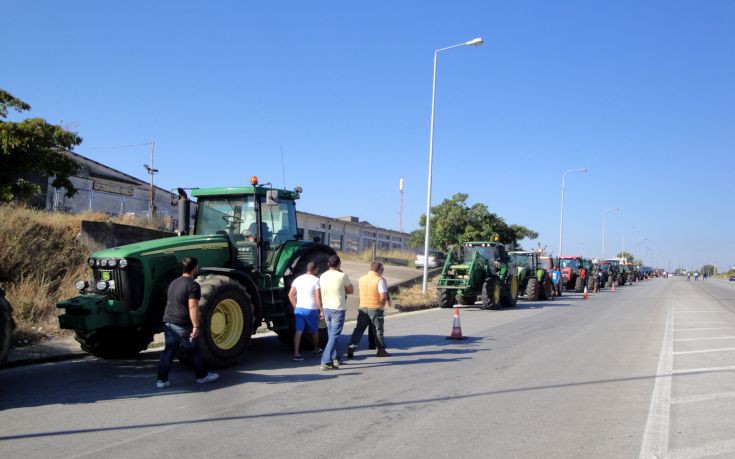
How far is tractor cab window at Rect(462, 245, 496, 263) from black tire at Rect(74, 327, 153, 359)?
13.6m

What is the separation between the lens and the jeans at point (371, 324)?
9.38 m

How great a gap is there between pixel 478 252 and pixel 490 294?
5.99 feet

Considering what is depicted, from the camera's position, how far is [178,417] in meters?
→ 5.78

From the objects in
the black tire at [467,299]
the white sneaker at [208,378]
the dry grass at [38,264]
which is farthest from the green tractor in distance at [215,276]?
the black tire at [467,299]

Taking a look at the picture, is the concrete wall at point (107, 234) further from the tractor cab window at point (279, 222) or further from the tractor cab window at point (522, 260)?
the tractor cab window at point (522, 260)

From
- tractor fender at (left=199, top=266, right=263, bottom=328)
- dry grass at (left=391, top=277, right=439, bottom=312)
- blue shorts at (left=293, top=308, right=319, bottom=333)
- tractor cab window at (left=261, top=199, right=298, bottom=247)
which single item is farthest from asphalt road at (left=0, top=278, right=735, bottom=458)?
dry grass at (left=391, top=277, right=439, bottom=312)

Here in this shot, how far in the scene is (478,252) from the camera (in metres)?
20.3

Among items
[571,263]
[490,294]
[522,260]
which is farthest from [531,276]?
[571,263]

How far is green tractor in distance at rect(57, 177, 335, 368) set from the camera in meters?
7.62

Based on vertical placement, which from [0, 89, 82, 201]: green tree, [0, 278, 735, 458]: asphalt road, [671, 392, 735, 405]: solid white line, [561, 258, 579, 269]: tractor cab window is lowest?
[0, 278, 735, 458]: asphalt road

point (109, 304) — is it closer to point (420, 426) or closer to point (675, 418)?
point (420, 426)

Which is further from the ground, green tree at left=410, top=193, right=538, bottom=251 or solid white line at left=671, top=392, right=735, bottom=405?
green tree at left=410, top=193, right=538, bottom=251

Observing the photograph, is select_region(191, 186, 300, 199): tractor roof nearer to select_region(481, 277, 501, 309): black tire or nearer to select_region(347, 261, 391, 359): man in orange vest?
select_region(347, 261, 391, 359): man in orange vest

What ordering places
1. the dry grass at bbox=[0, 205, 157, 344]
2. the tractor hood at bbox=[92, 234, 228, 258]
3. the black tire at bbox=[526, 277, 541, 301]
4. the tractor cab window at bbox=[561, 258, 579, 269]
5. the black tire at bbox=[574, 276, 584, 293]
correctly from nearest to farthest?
the tractor hood at bbox=[92, 234, 228, 258] → the dry grass at bbox=[0, 205, 157, 344] → the black tire at bbox=[526, 277, 541, 301] → the black tire at bbox=[574, 276, 584, 293] → the tractor cab window at bbox=[561, 258, 579, 269]
